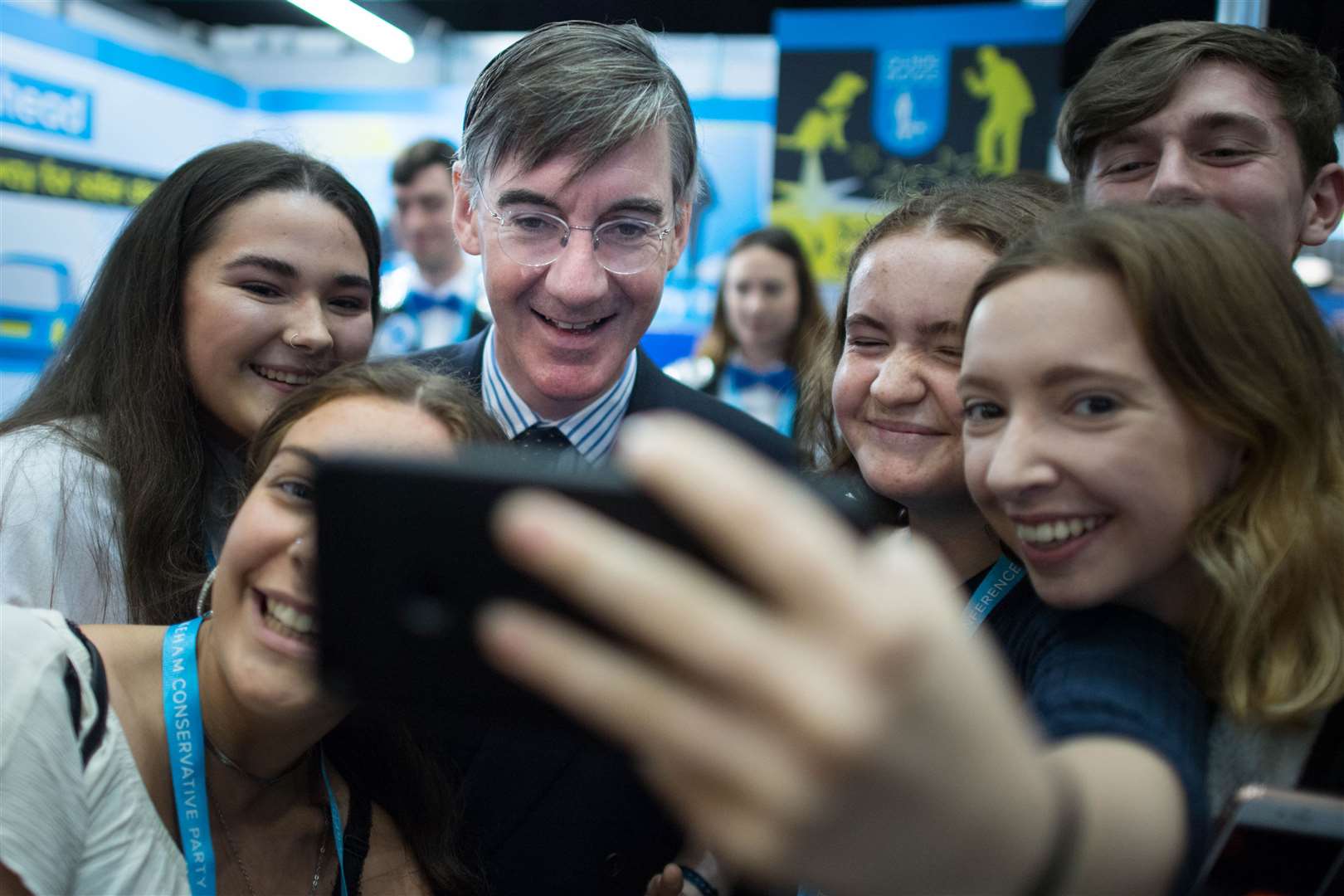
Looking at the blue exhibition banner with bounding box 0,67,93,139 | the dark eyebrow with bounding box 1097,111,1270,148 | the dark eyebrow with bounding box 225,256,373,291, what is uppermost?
the blue exhibition banner with bounding box 0,67,93,139

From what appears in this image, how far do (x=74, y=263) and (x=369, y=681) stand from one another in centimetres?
634

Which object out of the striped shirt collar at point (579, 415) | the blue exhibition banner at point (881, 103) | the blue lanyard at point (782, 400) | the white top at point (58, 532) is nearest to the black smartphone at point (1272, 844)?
the striped shirt collar at point (579, 415)

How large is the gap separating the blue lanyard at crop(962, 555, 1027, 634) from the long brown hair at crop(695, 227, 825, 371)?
298cm

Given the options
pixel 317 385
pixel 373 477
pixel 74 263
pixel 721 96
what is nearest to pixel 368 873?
pixel 317 385

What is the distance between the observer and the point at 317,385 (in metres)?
1.47

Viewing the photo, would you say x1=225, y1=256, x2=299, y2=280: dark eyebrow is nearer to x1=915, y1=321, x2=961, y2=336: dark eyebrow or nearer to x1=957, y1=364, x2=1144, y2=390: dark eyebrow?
x1=915, y1=321, x2=961, y2=336: dark eyebrow

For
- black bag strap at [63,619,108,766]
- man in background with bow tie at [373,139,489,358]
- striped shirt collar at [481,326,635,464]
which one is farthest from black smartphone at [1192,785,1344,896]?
man in background with bow tie at [373,139,489,358]

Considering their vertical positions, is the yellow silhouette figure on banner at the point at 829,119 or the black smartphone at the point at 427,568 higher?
the yellow silhouette figure on banner at the point at 829,119

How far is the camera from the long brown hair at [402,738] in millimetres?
1431

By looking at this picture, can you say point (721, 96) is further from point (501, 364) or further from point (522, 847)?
point (522, 847)

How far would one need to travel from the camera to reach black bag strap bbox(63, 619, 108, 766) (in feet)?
3.98

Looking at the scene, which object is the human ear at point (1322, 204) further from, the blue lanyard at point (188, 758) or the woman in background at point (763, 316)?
the woman in background at point (763, 316)

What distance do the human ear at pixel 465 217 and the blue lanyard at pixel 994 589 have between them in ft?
3.98

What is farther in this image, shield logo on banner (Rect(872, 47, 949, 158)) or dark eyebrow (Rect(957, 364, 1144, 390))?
shield logo on banner (Rect(872, 47, 949, 158))
